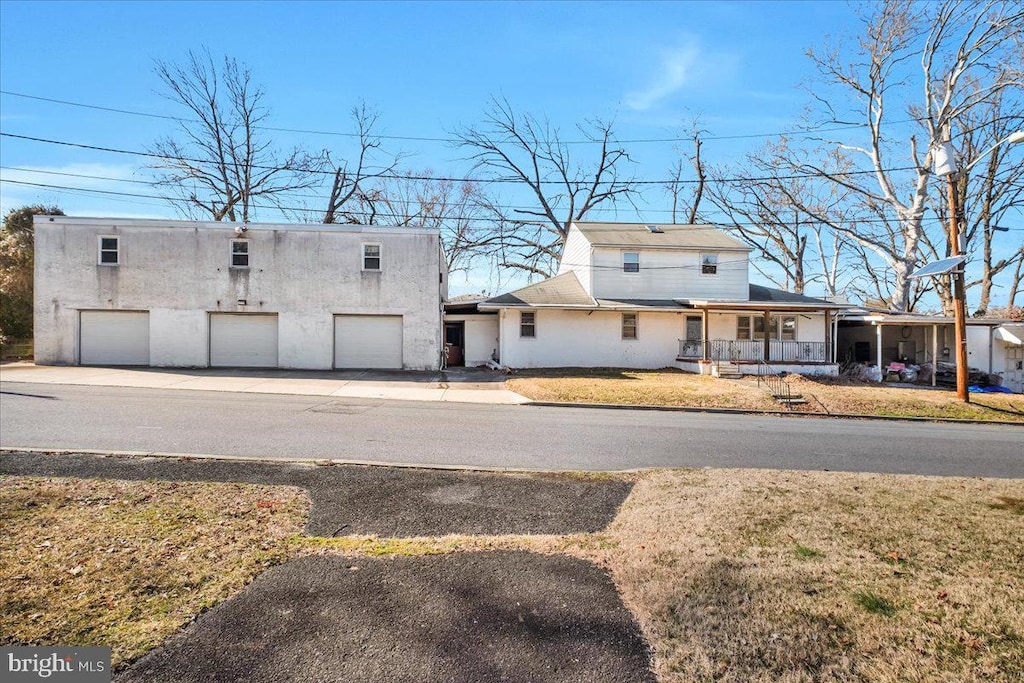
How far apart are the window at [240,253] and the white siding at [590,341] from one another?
10.5 meters

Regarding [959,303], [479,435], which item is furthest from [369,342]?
[959,303]

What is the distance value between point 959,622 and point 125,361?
2460 centimetres

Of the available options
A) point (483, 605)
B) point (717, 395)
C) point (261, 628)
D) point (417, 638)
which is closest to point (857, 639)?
point (483, 605)

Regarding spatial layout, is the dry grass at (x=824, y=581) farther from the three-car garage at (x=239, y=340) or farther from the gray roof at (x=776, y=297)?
the gray roof at (x=776, y=297)

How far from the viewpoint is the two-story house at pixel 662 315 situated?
22.0 meters

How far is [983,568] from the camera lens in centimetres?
388

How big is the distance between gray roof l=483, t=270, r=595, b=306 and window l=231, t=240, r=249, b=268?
9528 millimetres

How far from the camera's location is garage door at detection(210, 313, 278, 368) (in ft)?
68.0

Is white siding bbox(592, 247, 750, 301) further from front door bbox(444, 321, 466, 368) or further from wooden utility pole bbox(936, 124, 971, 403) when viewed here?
wooden utility pole bbox(936, 124, 971, 403)

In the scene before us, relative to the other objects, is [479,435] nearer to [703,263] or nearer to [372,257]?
[372,257]

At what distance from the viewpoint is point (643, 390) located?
638 inches

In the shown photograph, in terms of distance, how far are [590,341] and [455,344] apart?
6458 millimetres

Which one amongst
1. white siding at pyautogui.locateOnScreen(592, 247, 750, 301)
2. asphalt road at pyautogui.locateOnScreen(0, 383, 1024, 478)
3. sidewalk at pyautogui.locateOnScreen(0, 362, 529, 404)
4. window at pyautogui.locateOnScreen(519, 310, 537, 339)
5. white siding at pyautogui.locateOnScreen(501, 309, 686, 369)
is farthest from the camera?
white siding at pyautogui.locateOnScreen(592, 247, 750, 301)

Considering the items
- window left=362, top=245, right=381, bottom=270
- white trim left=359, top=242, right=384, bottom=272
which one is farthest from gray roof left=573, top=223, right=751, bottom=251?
window left=362, top=245, right=381, bottom=270
